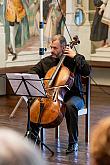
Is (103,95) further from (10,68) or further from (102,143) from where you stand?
(102,143)

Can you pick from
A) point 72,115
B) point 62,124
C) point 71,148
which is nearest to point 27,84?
point 72,115

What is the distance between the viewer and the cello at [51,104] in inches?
177

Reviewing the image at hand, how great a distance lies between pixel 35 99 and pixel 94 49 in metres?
5.71

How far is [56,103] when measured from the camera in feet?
14.9

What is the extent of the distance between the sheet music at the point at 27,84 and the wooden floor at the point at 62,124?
76 cm

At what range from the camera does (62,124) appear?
636 centimetres

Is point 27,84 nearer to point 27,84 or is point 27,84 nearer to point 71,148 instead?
point 27,84

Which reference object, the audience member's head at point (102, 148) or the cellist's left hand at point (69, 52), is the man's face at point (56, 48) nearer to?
the cellist's left hand at point (69, 52)

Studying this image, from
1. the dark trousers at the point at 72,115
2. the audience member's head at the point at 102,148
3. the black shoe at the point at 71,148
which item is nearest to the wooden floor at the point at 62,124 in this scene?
the black shoe at the point at 71,148

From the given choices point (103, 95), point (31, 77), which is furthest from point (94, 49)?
point (31, 77)

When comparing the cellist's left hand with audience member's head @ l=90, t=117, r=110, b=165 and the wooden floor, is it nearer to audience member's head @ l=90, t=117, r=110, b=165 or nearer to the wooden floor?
the wooden floor

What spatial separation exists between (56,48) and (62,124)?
1687 mm

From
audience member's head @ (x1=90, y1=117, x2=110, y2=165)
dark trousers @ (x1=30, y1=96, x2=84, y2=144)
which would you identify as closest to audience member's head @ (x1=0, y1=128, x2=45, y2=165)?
audience member's head @ (x1=90, y1=117, x2=110, y2=165)

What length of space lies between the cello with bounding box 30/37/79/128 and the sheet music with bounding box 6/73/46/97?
293mm
